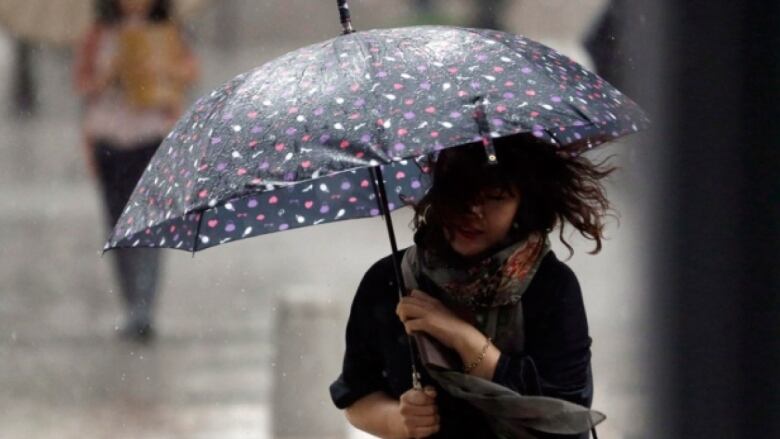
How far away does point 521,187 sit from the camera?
9.89ft

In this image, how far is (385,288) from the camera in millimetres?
3135

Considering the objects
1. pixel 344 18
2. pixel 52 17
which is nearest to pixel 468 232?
pixel 344 18

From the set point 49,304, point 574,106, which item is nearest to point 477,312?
point 574,106

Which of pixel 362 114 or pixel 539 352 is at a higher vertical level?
pixel 362 114

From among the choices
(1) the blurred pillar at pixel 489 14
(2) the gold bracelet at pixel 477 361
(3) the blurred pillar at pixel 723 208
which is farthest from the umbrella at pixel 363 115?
(1) the blurred pillar at pixel 489 14

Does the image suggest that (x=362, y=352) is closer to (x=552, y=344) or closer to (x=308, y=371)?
(x=552, y=344)

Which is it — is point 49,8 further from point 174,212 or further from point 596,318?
point 174,212

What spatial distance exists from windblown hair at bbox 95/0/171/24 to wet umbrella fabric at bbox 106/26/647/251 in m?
4.82

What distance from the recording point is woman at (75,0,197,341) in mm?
7898

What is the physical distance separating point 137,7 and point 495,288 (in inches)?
212

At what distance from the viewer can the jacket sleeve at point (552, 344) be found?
2.94 metres

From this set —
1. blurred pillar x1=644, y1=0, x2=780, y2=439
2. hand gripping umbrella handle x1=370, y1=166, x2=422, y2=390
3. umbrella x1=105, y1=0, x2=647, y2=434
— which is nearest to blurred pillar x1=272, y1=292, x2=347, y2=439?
umbrella x1=105, y1=0, x2=647, y2=434

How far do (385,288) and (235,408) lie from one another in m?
4.44

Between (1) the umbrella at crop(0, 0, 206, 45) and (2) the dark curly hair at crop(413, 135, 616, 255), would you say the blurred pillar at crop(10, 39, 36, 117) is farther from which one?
(2) the dark curly hair at crop(413, 135, 616, 255)
